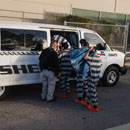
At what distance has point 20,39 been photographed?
654 centimetres

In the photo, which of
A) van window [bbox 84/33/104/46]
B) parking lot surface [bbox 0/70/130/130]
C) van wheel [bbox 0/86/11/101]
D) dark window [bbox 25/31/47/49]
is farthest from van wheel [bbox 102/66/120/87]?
van wheel [bbox 0/86/11/101]

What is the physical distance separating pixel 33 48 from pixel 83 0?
48.4 ft

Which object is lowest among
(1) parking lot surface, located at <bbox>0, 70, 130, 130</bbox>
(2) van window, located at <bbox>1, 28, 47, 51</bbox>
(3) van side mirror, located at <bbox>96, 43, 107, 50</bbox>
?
(1) parking lot surface, located at <bbox>0, 70, 130, 130</bbox>

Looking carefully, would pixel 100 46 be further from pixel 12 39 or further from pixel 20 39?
pixel 12 39

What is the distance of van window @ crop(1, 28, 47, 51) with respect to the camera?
6.26 metres

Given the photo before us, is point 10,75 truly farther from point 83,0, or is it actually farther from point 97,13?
point 83,0

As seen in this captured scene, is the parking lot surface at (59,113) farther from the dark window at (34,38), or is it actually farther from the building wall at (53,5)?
the building wall at (53,5)

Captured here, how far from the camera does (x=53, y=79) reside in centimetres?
647

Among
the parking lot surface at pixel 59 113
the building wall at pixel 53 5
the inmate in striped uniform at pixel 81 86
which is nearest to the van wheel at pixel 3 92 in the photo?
the parking lot surface at pixel 59 113

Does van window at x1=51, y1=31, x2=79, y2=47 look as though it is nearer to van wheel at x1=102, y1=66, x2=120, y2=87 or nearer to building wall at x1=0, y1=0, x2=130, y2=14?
van wheel at x1=102, y1=66, x2=120, y2=87

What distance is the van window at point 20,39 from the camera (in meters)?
6.26

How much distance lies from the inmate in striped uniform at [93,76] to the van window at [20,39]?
5.26ft

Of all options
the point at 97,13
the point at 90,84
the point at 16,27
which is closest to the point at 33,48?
the point at 16,27

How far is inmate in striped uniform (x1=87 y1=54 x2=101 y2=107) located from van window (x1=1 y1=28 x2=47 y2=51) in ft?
5.26
